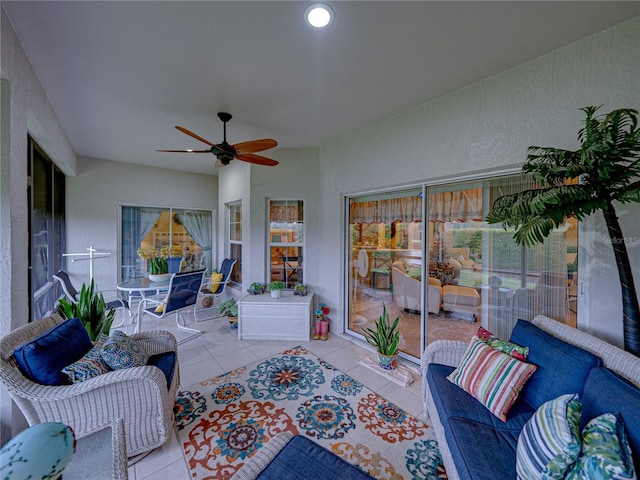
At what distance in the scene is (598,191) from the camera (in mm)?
1272

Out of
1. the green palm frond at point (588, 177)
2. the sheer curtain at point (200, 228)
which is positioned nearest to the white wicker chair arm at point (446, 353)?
the green palm frond at point (588, 177)

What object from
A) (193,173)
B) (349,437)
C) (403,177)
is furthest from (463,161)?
(193,173)

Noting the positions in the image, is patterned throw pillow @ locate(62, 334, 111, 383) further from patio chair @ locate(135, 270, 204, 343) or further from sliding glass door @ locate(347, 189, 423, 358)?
sliding glass door @ locate(347, 189, 423, 358)

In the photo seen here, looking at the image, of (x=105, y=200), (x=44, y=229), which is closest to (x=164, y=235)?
(x=105, y=200)

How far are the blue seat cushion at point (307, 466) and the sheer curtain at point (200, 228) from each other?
206 inches

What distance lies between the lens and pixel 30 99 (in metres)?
2.00

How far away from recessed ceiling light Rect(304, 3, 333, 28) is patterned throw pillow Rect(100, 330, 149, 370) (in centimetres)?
252

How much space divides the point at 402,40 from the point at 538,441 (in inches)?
93.6

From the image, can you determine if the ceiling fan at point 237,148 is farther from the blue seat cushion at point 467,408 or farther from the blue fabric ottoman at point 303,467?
the blue seat cushion at point 467,408

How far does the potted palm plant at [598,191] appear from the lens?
3.90 feet

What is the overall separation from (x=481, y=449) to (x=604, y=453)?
475 millimetres

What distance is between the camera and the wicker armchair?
136 cm

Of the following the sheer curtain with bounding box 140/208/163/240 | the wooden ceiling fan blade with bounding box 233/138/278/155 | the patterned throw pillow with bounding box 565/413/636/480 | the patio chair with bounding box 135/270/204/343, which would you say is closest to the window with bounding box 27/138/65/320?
the patio chair with bounding box 135/270/204/343

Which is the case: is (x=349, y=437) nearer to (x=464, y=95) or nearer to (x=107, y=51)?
(x=464, y=95)
